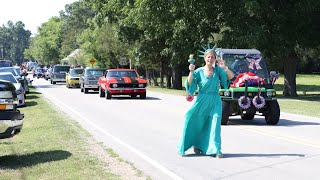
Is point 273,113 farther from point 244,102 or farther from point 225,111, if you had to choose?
point 225,111

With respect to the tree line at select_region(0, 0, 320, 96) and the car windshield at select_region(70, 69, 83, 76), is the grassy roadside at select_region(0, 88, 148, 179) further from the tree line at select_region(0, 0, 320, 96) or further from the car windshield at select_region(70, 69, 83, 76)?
the car windshield at select_region(70, 69, 83, 76)

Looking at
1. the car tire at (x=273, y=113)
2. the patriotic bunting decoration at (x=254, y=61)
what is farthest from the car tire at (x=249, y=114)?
the patriotic bunting decoration at (x=254, y=61)

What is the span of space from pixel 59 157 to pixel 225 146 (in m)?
3.51

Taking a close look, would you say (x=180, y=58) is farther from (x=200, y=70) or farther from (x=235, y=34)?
(x=200, y=70)

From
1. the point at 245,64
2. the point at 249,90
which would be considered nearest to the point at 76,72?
the point at 245,64

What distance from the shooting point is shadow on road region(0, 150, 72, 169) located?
9.45 m

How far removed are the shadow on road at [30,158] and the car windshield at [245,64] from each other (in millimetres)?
7431

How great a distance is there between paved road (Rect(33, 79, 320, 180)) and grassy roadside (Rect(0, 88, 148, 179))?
0.41 metres

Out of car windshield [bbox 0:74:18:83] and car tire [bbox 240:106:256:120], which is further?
car windshield [bbox 0:74:18:83]

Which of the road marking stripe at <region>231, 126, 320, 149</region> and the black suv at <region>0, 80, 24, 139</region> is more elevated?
the black suv at <region>0, 80, 24, 139</region>

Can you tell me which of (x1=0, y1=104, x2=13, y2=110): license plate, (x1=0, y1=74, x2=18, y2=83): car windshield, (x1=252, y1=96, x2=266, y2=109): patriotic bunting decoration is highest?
(x1=0, y1=74, x2=18, y2=83): car windshield

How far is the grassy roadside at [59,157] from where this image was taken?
28.0 feet

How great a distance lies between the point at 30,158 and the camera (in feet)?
33.2

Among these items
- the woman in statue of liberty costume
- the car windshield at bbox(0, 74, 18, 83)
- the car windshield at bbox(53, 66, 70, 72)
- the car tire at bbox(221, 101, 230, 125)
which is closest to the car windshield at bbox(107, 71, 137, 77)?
the car windshield at bbox(0, 74, 18, 83)
